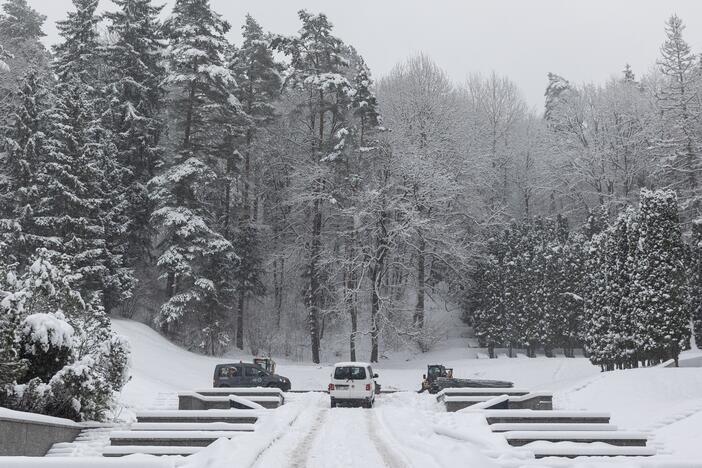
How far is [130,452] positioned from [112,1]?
1556 inches

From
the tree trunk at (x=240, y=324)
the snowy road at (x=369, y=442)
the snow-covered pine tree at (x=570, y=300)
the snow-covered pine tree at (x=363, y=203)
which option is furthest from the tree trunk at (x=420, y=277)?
the snowy road at (x=369, y=442)

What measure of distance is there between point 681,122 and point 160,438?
41051mm

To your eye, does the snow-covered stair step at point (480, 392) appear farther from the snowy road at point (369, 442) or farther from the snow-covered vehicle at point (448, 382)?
the snow-covered vehicle at point (448, 382)

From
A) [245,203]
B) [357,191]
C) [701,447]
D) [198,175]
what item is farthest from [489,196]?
[701,447]

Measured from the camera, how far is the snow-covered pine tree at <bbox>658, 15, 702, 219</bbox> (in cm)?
4162

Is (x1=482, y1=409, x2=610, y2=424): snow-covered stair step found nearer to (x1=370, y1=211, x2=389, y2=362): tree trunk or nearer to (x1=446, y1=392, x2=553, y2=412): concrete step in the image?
(x1=446, y1=392, x2=553, y2=412): concrete step

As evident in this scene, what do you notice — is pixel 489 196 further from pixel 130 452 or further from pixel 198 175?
pixel 130 452

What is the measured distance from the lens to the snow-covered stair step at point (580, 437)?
1402cm

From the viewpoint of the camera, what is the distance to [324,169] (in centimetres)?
4388

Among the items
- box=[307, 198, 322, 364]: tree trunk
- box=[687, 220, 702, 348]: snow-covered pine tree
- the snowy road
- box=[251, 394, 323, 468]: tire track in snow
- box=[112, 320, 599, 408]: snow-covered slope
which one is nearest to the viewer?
the snowy road

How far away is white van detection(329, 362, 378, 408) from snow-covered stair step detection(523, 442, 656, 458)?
428 inches

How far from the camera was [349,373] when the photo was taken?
939 inches

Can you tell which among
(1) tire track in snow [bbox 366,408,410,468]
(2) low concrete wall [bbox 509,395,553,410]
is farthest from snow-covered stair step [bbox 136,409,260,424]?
(2) low concrete wall [bbox 509,395,553,410]

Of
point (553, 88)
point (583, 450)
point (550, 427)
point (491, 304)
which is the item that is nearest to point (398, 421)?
point (550, 427)
